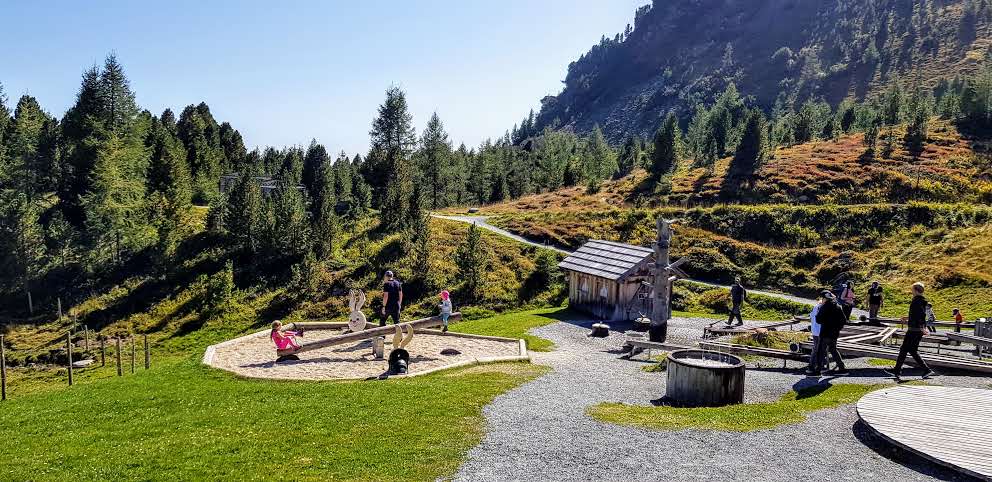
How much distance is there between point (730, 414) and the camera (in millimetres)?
14102

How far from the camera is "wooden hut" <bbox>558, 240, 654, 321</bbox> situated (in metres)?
33.5

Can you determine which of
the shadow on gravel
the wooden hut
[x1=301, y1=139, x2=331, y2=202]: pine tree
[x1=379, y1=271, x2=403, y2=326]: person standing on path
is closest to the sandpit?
[x1=379, y1=271, x2=403, y2=326]: person standing on path

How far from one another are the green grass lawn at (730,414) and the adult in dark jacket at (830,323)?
196 cm

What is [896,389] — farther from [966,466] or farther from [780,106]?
[780,106]

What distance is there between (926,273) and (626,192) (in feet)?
134

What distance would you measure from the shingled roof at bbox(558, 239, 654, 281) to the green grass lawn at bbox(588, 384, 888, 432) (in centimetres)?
1747

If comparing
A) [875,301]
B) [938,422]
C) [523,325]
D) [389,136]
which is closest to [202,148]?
[389,136]

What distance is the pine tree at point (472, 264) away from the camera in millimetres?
44875

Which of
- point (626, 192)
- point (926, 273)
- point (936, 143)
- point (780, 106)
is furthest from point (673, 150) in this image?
point (780, 106)

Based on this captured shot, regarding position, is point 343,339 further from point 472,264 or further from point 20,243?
point 20,243

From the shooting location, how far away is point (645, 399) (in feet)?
55.0

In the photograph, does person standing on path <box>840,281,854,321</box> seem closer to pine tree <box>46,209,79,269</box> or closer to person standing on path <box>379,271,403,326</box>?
person standing on path <box>379,271,403,326</box>

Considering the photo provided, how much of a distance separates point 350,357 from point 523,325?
38.0 feet

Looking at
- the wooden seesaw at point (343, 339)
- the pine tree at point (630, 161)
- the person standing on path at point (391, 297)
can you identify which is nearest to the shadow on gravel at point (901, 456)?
the wooden seesaw at point (343, 339)
